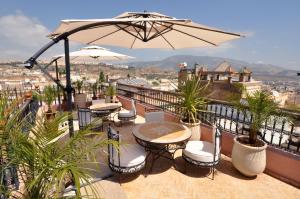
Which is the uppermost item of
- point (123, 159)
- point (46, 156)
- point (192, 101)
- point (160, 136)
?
point (192, 101)

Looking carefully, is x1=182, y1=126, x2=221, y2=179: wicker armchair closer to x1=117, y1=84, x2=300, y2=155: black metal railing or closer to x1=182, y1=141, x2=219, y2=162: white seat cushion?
x1=182, y1=141, x2=219, y2=162: white seat cushion

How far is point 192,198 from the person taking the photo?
2975 mm

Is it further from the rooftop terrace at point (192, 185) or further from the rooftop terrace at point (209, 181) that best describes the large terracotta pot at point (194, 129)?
the rooftop terrace at point (192, 185)

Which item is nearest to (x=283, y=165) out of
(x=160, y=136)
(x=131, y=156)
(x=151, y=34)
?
(x=160, y=136)

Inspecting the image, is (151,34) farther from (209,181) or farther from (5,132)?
(5,132)

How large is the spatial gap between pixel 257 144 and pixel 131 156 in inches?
93.2

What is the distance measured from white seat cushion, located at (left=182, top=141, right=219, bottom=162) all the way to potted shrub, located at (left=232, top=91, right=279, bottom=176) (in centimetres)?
49

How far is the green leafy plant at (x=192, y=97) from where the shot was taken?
4367mm

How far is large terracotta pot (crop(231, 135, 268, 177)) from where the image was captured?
3.33 m

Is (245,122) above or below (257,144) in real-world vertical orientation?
above

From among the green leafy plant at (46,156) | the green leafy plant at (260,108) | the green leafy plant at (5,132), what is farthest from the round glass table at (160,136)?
the green leafy plant at (5,132)

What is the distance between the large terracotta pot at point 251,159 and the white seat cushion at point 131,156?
179 cm

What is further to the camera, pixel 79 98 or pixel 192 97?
pixel 79 98

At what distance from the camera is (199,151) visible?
3.51 meters
